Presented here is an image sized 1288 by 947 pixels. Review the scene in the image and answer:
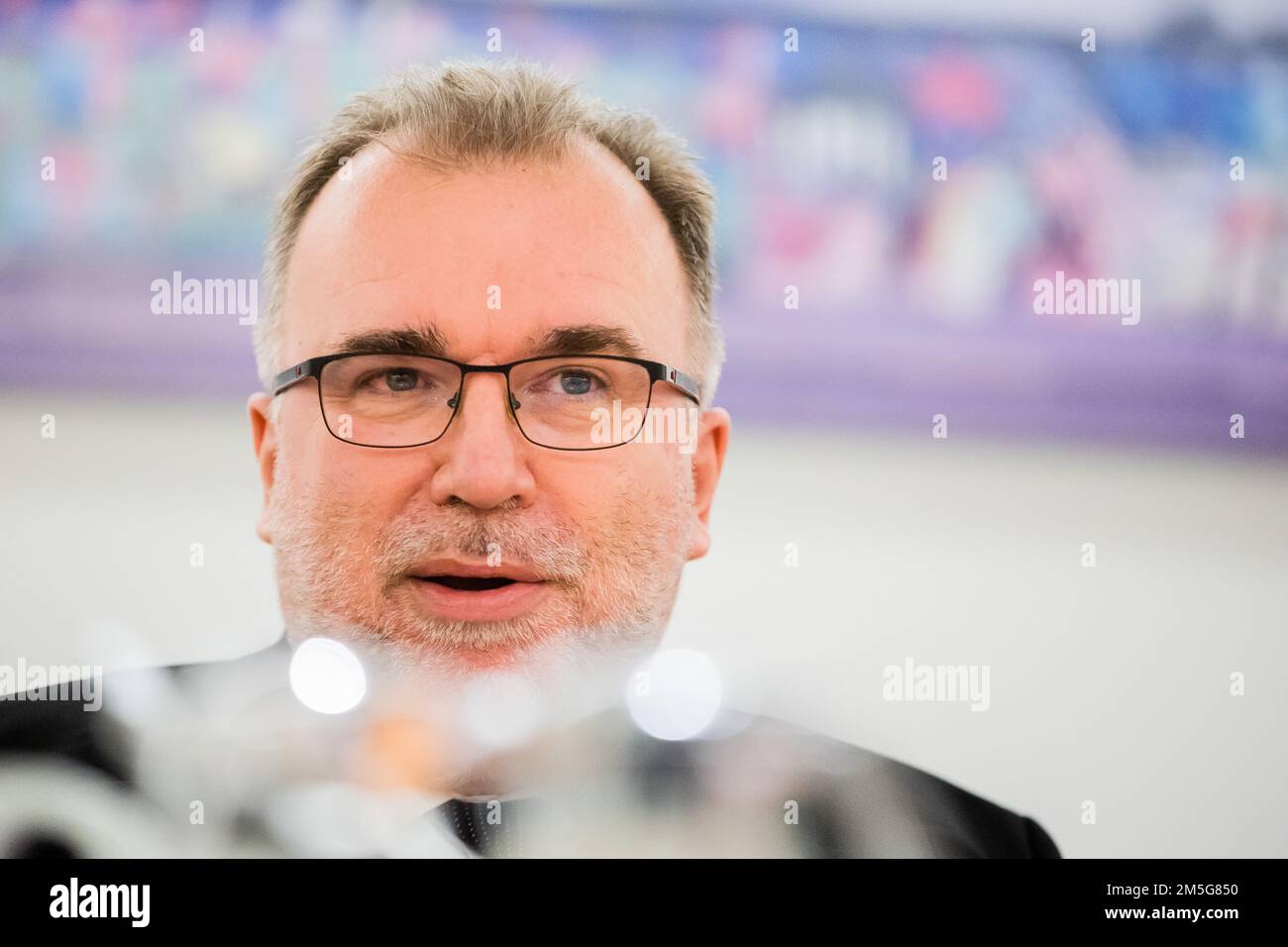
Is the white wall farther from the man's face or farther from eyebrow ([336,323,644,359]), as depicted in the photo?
eyebrow ([336,323,644,359])

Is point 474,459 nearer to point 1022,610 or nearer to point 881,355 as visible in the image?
point 881,355

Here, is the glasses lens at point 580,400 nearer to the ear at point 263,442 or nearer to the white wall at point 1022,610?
the white wall at point 1022,610

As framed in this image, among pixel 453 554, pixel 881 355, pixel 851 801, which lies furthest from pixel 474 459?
pixel 851 801

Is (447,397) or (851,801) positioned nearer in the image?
(447,397)

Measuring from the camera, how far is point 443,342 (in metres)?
1.55

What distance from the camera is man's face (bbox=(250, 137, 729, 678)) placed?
1.56 m

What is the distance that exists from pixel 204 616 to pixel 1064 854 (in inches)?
50.0

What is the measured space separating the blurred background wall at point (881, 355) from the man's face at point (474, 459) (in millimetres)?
107

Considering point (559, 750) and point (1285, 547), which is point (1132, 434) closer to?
point (1285, 547)

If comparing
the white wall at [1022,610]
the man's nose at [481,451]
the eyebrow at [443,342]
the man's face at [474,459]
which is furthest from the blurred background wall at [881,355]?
the man's nose at [481,451]

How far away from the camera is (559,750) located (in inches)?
65.8

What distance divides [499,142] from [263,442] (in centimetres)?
53

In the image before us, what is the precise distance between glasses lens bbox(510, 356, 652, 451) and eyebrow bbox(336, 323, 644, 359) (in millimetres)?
16

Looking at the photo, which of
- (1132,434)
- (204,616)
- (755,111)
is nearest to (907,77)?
(755,111)
